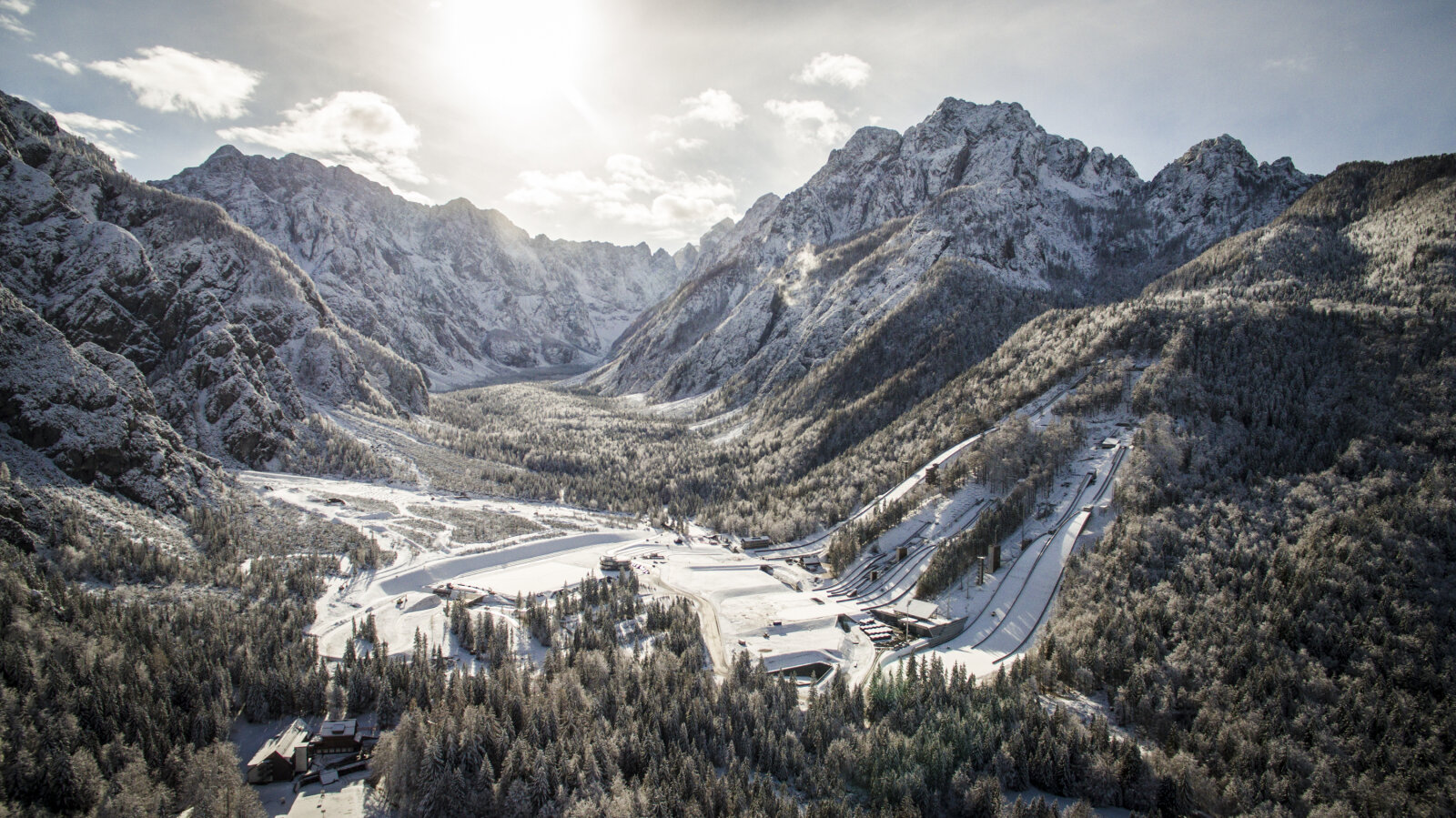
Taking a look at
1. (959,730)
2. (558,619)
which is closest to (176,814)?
(558,619)

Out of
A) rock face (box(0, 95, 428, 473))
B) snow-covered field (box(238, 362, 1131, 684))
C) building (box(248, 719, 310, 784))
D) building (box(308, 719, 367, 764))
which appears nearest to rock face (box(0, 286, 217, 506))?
rock face (box(0, 95, 428, 473))

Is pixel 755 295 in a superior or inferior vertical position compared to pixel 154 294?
superior

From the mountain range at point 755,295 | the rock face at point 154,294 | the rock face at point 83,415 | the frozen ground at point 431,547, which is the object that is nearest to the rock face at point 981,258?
the mountain range at point 755,295

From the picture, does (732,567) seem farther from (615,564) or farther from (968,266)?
(968,266)

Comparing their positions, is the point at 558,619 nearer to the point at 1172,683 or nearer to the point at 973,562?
the point at 973,562

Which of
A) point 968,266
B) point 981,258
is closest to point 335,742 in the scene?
point 968,266

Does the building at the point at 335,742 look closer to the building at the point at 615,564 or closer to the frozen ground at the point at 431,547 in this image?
the frozen ground at the point at 431,547
